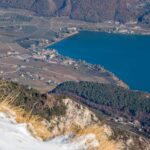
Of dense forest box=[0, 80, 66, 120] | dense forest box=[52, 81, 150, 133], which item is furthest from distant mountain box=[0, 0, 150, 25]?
dense forest box=[0, 80, 66, 120]

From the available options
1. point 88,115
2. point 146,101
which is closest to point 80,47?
Answer: point 146,101

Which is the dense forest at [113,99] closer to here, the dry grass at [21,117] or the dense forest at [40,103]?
the dense forest at [40,103]

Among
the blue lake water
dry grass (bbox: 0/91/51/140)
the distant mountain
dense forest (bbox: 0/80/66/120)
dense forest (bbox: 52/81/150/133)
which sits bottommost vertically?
the distant mountain

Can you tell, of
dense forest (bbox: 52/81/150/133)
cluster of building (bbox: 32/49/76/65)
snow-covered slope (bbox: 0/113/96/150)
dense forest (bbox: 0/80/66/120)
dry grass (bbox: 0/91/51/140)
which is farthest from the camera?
cluster of building (bbox: 32/49/76/65)

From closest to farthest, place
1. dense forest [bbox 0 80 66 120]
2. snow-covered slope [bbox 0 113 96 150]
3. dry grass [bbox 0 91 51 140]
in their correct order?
snow-covered slope [bbox 0 113 96 150] < dry grass [bbox 0 91 51 140] < dense forest [bbox 0 80 66 120]

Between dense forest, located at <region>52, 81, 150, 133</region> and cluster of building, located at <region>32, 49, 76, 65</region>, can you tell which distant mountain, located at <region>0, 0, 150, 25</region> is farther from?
dense forest, located at <region>52, 81, 150, 133</region>

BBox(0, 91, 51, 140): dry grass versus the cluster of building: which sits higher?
BBox(0, 91, 51, 140): dry grass

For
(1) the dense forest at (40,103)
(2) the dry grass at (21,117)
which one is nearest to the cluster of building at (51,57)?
(1) the dense forest at (40,103)
